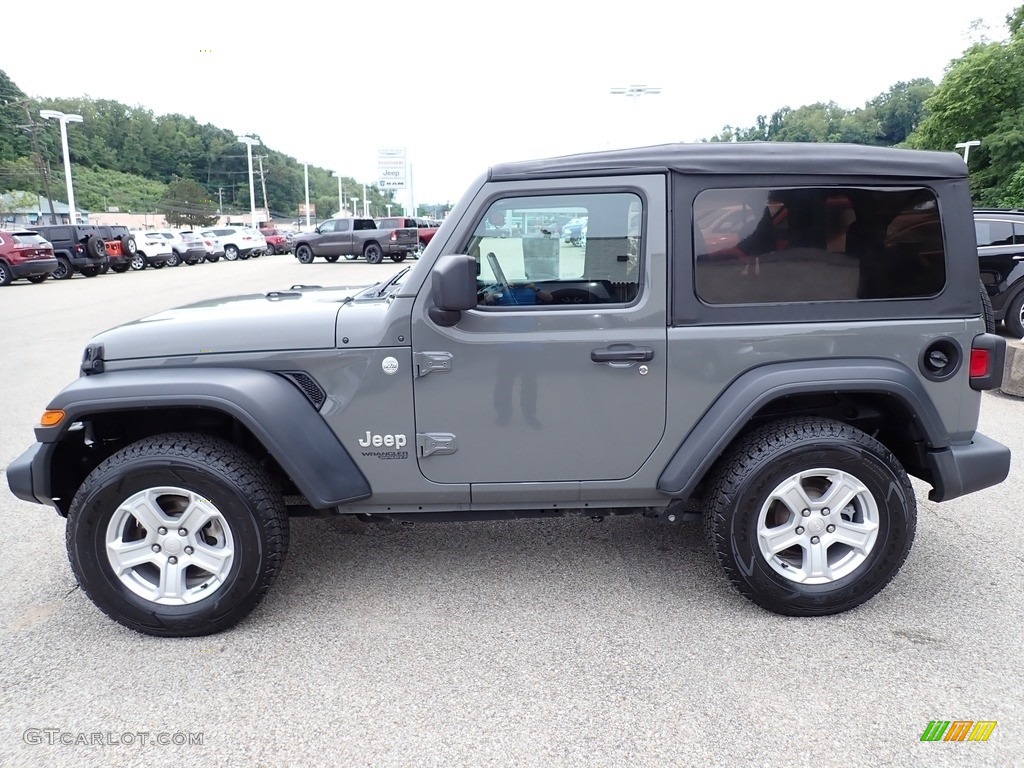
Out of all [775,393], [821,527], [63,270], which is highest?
[63,270]

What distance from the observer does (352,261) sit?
3431 cm

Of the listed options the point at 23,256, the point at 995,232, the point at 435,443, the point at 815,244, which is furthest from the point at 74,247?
the point at 815,244

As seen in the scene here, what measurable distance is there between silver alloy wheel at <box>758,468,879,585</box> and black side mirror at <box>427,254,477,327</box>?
1512mm

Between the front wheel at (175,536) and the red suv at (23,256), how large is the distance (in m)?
21.5

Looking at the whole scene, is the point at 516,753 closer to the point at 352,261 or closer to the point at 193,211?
the point at 352,261

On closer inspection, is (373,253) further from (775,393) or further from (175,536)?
(775,393)

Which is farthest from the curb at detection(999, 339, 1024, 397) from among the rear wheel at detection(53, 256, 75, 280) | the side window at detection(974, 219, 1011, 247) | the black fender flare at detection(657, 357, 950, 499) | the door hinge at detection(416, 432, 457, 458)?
the rear wheel at detection(53, 256, 75, 280)

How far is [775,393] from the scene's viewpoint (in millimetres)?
3041

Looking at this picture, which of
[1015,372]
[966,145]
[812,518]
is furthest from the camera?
[966,145]

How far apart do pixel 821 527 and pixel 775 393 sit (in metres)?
0.64

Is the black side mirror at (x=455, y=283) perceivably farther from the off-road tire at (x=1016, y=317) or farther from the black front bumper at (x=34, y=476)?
the off-road tire at (x=1016, y=317)

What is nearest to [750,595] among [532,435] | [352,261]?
[532,435]

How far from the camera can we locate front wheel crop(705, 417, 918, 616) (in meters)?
3.13

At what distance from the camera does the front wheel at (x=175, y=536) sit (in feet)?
9.96
